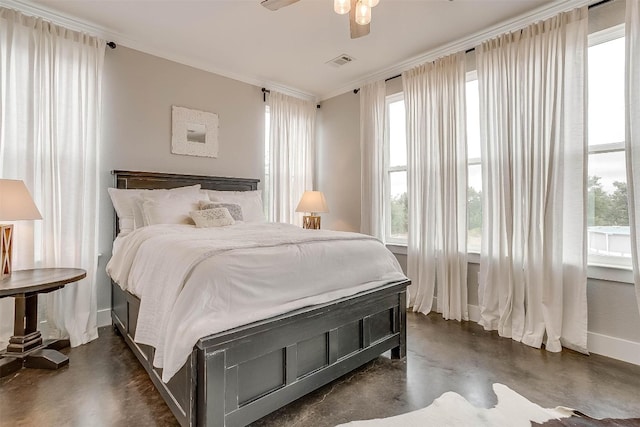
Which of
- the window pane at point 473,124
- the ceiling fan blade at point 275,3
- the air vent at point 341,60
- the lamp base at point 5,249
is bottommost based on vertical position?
the lamp base at point 5,249

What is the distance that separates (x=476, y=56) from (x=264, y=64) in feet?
7.60

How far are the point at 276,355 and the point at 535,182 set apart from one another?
2.52m

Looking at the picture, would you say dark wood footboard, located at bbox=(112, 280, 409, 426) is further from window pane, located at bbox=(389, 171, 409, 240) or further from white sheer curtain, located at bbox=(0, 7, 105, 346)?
window pane, located at bbox=(389, 171, 409, 240)

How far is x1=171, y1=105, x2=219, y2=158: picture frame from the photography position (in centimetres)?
360

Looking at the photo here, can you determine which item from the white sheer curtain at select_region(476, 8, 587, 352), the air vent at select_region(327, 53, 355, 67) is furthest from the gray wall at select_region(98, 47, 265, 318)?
the white sheer curtain at select_region(476, 8, 587, 352)

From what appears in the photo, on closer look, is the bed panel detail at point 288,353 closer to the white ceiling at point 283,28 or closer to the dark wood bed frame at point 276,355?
the dark wood bed frame at point 276,355

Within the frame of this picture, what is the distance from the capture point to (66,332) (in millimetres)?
2736

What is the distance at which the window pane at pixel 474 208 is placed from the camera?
3252 mm

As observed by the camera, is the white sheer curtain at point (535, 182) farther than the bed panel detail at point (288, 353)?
Yes

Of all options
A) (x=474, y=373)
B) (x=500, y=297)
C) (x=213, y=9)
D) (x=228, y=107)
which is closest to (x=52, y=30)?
(x=213, y=9)

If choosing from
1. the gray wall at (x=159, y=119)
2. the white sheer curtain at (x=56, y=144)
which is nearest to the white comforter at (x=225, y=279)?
the white sheer curtain at (x=56, y=144)

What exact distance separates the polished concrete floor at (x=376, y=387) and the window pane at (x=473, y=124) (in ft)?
6.02

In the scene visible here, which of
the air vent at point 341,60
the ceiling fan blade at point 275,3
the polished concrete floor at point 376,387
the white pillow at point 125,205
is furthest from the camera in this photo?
the air vent at point 341,60

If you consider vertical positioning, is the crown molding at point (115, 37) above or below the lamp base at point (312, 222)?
above
